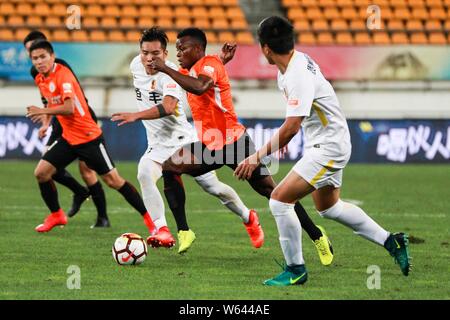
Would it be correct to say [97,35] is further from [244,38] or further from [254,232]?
[254,232]

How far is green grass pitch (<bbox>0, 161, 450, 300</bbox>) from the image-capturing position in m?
7.35

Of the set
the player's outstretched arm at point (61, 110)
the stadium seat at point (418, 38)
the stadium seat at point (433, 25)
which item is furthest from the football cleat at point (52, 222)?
the stadium seat at point (433, 25)

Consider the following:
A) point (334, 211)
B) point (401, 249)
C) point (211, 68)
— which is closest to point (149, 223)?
point (211, 68)

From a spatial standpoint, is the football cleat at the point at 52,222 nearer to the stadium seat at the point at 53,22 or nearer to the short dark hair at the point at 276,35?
the short dark hair at the point at 276,35

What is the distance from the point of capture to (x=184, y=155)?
30.9 ft

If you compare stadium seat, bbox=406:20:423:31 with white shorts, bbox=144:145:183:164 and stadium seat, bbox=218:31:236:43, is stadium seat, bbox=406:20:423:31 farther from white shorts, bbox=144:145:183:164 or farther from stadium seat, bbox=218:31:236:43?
white shorts, bbox=144:145:183:164

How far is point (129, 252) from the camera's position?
8.66 meters

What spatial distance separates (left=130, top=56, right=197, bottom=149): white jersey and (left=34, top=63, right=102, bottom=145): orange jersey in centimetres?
85

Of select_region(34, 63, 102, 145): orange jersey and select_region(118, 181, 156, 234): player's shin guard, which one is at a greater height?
select_region(34, 63, 102, 145): orange jersey

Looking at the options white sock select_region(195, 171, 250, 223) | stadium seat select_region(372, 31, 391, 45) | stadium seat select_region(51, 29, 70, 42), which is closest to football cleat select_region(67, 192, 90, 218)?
white sock select_region(195, 171, 250, 223)

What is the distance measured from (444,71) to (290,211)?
17746 millimetres

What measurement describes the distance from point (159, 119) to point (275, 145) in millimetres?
3106

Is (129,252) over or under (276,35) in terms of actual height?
under
